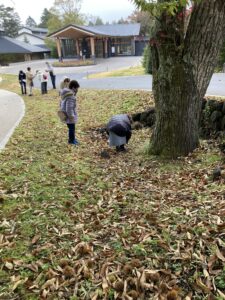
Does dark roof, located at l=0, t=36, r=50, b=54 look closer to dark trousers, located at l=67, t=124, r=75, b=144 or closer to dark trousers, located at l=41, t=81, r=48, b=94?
dark trousers, located at l=41, t=81, r=48, b=94

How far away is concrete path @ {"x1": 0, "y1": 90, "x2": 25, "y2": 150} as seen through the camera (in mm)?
9048

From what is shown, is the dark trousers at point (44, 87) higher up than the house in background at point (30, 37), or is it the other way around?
the house in background at point (30, 37)

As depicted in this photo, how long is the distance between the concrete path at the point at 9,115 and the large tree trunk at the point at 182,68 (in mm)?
4109

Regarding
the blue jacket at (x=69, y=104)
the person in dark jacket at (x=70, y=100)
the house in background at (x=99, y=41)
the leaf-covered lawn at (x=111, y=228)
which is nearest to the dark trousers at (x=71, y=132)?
the person in dark jacket at (x=70, y=100)

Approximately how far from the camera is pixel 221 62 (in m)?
18.1

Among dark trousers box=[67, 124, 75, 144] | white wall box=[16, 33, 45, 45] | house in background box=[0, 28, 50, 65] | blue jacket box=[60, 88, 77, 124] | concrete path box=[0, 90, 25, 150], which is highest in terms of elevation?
white wall box=[16, 33, 45, 45]

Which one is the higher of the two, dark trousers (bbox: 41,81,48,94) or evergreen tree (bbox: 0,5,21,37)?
evergreen tree (bbox: 0,5,21,37)

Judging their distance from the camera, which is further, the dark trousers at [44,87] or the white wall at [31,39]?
the white wall at [31,39]

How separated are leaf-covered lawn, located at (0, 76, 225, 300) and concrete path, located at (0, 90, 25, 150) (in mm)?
2561

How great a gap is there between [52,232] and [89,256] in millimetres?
628

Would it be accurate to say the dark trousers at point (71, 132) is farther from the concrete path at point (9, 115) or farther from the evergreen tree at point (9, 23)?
the evergreen tree at point (9, 23)

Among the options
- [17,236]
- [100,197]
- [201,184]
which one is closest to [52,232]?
[17,236]

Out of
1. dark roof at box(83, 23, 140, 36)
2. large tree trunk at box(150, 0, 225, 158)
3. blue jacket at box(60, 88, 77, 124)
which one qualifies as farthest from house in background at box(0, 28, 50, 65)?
large tree trunk at box(150, 0, 225, 158)

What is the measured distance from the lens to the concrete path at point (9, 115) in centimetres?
905
